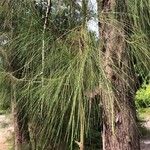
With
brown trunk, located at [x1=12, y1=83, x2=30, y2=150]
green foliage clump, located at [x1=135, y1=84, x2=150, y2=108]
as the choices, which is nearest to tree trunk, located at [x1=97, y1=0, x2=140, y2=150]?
green foliage clump, located at [x1=135, y1=84, x2=150, y2=108]

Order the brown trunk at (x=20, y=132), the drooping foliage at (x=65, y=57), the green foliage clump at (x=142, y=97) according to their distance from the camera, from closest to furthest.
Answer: the drooping foliage at (x=65, y=57) < the green foliage clump at (x=142, y=97) < the brown trunk at (x=20, y=132)

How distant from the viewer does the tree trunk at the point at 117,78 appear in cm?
126

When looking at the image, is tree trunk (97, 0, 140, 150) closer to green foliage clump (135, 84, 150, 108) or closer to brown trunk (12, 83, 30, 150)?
green foliage clump (135, 84, 150, 108)

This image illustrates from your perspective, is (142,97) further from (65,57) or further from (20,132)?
(65,57)

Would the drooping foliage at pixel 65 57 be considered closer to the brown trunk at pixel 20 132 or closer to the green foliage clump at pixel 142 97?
the green foliage clump at pixel 142 97

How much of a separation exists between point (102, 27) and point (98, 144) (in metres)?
2.28

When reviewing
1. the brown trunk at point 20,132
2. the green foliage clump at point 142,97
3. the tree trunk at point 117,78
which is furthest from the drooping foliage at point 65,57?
the brown trunk at point 20,132

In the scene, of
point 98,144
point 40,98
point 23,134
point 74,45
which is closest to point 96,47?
point 74,45

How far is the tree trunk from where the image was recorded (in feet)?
4.14

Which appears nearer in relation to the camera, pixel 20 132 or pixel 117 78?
pixel 117 78

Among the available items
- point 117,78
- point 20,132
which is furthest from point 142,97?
point 117,78

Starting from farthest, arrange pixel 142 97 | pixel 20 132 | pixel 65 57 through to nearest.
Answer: pixel 142 97
pixel 20 132
pixel 65 57

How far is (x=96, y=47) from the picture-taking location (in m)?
1.24

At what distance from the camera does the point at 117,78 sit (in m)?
1.31
